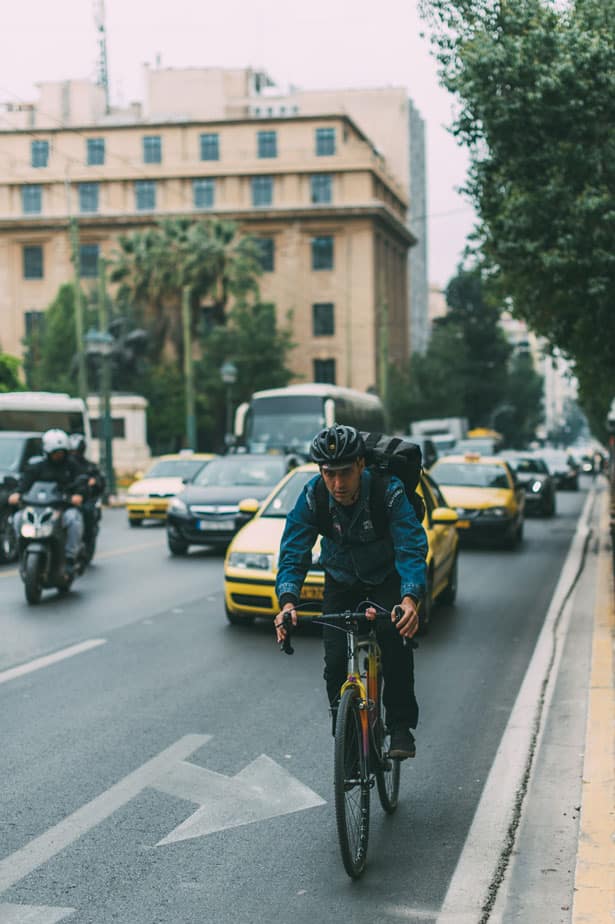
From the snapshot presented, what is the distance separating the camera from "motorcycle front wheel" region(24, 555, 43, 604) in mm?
12898

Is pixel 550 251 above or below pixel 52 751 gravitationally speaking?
above

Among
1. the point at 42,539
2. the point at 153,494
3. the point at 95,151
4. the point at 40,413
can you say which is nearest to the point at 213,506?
the point at 42,539

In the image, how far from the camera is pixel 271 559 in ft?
36.2

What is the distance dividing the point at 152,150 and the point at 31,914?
234ft

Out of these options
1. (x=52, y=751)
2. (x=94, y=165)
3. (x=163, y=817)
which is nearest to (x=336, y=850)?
(x=163, y=817)

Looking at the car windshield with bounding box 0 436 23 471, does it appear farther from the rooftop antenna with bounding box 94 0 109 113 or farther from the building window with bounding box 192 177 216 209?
the rooftop antenna with bounding box 94 0 109 113

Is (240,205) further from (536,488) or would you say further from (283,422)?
(536,488)

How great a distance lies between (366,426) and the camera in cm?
3800

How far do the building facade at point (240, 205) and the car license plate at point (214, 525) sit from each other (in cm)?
5324

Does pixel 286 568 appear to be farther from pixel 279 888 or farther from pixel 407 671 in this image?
pixel 279 888

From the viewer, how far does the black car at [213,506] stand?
60.8 feet

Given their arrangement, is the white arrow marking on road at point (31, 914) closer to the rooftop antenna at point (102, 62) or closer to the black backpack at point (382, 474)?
the black backpack at point (382, 474)

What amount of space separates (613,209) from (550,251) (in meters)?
1.20

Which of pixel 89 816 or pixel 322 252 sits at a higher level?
pixel 322 252
